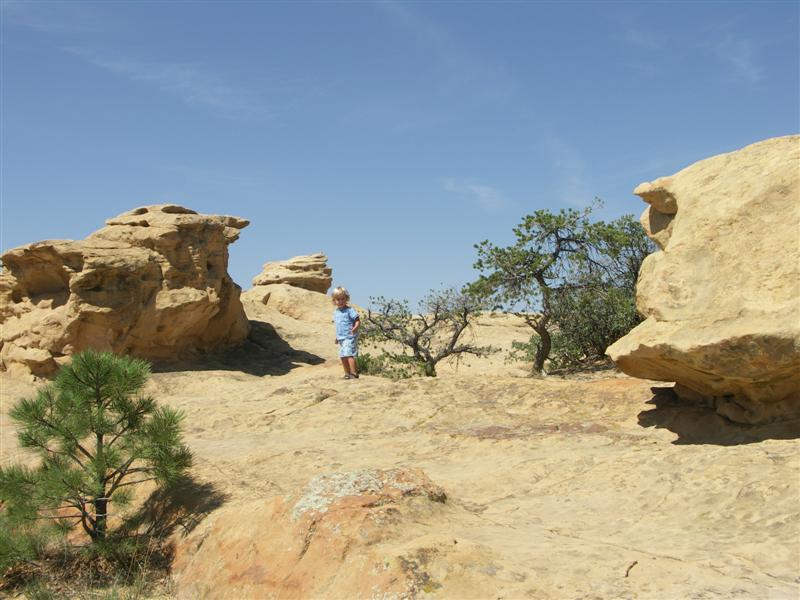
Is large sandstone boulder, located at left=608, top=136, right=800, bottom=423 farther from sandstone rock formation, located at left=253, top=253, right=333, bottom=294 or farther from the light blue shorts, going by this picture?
sandstone rock formation, located at left=253, top=253, right=333, bottom=294

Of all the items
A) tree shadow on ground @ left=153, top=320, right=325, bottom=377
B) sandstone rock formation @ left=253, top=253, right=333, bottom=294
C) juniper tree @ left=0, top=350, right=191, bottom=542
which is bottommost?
juniper tree @ left=0, top=350, right=191, bottom=542

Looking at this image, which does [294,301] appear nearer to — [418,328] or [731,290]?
[418,328]

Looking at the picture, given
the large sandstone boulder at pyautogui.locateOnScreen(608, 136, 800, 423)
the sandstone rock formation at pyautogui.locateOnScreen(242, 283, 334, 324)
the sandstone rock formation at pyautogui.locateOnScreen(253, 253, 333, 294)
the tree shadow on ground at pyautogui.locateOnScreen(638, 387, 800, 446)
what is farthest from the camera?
the sandstone rock formation at pyautogui.locateOnScreen(253, 253, 333, 294)

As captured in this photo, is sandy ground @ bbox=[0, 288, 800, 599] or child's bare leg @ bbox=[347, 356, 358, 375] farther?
child's bare leg @ bbox=[347, 356, 358, 375]

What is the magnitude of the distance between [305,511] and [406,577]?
112cm

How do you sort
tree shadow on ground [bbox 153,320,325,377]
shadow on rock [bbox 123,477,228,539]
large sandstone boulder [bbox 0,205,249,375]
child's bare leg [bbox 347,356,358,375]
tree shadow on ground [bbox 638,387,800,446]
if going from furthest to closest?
tree shadow on ground [bbox 153,320,325,377] < large sandstone boulder [bbox 0,205,249,375] < child's bare leg [bbox 347,356,358,375] < shadow on rock [bbox 123,477,228,539] < tree shadow on ground [bbox 638,387,800,446]

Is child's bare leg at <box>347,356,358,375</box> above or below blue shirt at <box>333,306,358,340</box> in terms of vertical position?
below

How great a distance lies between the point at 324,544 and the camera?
4.36 meters

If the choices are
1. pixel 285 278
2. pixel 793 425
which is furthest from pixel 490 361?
pixel 793 425

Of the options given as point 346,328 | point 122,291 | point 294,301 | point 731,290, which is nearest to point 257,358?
point 122,291

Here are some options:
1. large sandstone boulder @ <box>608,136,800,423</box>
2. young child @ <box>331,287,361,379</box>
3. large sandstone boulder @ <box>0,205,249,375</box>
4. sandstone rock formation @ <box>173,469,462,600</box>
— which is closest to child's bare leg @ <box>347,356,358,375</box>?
young child @ <box>331,287,361,379</box>

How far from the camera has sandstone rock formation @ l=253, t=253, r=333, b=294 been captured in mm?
28734

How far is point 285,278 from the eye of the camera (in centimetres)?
2862

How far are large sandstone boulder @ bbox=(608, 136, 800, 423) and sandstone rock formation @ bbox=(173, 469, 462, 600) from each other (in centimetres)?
254
